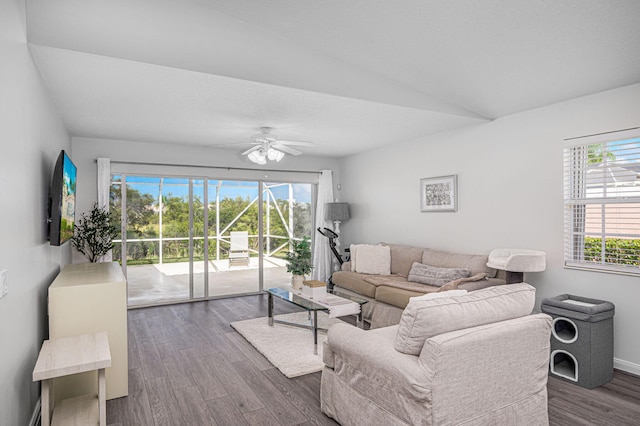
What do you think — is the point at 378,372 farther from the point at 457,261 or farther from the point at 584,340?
the point at 457,261

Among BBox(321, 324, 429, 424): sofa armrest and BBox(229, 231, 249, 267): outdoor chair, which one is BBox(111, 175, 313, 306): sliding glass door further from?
BBox(321, 324, 429, 424): sofa armrest

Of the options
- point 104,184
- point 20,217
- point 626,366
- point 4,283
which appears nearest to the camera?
point 4,283

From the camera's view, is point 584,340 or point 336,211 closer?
point 584,340

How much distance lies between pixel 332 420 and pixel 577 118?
11.3ft

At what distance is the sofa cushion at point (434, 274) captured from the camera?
173 inches

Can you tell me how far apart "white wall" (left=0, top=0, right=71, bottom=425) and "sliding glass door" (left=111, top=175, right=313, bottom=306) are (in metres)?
2.66

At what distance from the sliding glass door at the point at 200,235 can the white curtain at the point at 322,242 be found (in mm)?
402

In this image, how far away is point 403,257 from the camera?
5367mm

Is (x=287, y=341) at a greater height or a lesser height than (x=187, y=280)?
lesser

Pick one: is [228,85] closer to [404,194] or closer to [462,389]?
[462,389]

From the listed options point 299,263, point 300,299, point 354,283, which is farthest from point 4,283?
point 354,283

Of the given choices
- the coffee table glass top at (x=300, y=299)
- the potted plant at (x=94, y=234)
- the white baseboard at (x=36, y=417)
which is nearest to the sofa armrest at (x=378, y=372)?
the coffee table glass top at (x=300, y=299)

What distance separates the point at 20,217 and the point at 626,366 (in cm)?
471

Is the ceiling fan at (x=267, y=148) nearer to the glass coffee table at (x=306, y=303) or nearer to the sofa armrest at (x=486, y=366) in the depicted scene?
the glass coffee table at (x=306, y=303)
